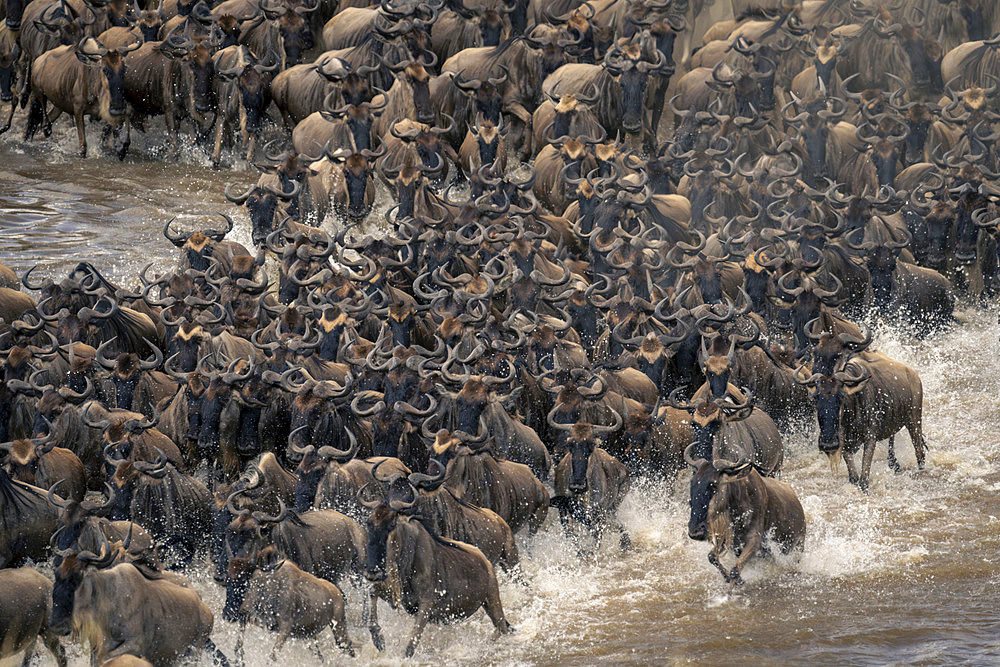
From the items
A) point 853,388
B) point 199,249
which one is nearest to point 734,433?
point 853,388

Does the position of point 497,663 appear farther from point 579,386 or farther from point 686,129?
point 686,129

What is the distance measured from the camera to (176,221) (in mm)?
19719

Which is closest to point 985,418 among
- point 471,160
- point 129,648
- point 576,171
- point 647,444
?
point 647,444

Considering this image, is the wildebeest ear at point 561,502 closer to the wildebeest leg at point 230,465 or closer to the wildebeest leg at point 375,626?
the wildebeest leg at point 375,626

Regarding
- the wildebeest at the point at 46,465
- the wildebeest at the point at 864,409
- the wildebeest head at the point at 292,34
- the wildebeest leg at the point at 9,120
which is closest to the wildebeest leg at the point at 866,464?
the wildebeest at the point at 864,409

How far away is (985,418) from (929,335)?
1.74 metres

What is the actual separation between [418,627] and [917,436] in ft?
17.1

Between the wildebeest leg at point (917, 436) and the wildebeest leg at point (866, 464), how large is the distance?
1.32ft

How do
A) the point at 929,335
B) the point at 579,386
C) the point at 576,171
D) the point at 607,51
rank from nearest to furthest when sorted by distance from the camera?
the point at 579,386 < the point at 929,335 < the point at 576,171 < the point at 607,51

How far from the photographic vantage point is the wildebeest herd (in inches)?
479

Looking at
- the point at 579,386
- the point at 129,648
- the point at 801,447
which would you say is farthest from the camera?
the point at 801,447

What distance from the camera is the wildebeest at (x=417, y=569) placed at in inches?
458

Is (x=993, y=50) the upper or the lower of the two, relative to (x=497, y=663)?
→ upper

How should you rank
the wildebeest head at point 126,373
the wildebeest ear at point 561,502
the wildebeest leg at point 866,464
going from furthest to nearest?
the wildebeest head at point 126,373
the wildebeest leg at point 866,464
the wildebeest ear at point 561,502
